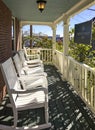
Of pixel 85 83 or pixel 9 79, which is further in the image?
pixel 85 83

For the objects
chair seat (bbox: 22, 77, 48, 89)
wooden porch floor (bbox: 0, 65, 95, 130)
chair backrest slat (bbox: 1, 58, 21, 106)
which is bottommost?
wooden porch floor (bbox: 0, 65, 95, 130)

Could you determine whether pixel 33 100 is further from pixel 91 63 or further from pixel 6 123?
pixel 91 63

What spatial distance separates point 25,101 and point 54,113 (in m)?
0.78

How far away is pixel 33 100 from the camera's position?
3.19m

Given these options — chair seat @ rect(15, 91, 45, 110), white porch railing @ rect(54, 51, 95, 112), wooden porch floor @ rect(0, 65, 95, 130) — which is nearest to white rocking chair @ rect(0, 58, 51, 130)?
chair seat @ rect(15, 91, 45, 110)

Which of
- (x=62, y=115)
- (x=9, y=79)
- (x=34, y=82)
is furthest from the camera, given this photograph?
(x=34, y=82)

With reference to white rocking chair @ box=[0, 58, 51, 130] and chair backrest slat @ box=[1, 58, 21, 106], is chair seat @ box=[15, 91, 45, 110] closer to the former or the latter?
white rocking chair @ box=[0, 58, 51, 130]

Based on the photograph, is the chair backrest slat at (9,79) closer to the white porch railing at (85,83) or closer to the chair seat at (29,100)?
the chair seat at (29,100)

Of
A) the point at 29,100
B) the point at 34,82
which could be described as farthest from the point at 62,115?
the point at 34,82

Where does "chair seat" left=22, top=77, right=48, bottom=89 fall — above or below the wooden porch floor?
above

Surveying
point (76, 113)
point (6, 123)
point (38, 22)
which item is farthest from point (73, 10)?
point (38, 22)

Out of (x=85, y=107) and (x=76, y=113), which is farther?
(x=85, y=107)

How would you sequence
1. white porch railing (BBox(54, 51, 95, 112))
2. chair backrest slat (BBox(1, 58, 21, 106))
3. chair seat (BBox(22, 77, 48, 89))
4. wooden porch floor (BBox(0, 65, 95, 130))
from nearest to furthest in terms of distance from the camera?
1. chair backrest slat (BBox(1, 58, 21, 106))
2. wooden porch floor (BBox(0, 65, 95, 130))
3. white porch railing (BBox(54, 51, 95, 112))
4. chair seat (BBox(22, 77, 48, 89))

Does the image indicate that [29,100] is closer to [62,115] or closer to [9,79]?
[9,79]
